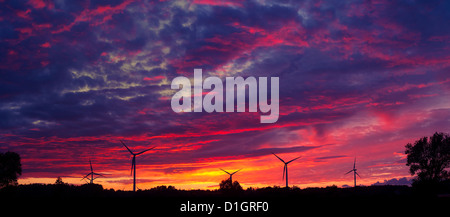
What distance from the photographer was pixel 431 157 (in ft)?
469

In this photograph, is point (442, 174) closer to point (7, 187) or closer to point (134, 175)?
point (134, 175)

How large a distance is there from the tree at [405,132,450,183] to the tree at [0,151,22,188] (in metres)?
157

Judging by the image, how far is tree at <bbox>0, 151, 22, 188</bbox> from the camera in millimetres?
157625

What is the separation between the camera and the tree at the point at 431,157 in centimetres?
14100

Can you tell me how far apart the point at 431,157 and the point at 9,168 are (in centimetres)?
16649

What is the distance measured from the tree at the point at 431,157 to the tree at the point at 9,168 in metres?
157

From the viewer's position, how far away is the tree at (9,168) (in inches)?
6206

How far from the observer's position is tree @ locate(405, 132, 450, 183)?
463ft

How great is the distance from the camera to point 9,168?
158625 mm
